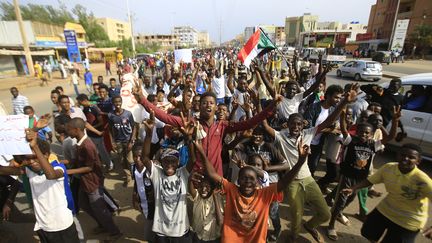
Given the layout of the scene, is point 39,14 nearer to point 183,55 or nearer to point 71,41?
point 71,41

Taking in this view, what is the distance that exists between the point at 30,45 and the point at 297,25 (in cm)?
8105

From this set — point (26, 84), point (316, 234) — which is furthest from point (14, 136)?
point (26, 84)

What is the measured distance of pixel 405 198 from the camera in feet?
7.57

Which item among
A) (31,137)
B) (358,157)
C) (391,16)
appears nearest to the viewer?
(31,137)

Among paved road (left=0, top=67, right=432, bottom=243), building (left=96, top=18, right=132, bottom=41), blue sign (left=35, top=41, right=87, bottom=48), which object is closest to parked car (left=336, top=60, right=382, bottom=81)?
paved road (left=0, top=67, right=432, bottom=243)

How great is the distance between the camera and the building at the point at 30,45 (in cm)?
2192

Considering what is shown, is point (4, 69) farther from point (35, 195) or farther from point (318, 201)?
point (318, 201)

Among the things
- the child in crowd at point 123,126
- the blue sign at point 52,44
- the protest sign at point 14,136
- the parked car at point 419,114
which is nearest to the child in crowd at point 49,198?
the protest sign at point 14,136

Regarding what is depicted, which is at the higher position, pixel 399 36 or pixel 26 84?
pixel 399 36

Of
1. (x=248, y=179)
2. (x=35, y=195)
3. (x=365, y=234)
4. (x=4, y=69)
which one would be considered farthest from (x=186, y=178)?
(x=4, y=69)

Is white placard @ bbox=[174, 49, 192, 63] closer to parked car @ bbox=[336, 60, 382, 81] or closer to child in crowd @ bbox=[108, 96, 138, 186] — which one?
child in crowd @ bbox=[108, 96, 138, 186]

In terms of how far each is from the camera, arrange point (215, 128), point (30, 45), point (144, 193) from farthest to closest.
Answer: point (30, 45), point (144, 193), point (215, 128)

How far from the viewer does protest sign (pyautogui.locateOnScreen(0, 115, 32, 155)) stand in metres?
2.04

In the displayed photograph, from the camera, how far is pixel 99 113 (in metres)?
4.68
